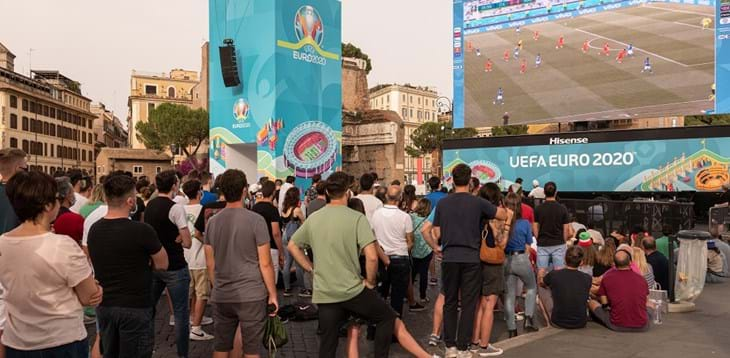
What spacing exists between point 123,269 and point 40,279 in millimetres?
966

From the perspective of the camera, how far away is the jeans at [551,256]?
788 cm

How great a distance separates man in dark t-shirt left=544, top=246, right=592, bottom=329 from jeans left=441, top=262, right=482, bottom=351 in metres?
1.56

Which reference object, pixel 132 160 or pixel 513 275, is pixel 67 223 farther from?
pixel 132 160

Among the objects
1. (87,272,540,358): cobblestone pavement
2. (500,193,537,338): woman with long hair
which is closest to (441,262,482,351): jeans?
(87,272,540,358): cobblestone pavement

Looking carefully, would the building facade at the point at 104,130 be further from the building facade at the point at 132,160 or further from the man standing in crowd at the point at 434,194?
the man standing in crowd at the point at 434,194

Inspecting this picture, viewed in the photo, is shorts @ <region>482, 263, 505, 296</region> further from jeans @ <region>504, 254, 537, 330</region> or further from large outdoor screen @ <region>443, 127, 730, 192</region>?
large outdoor screen @ <region>443, 127, 730, 192</region>

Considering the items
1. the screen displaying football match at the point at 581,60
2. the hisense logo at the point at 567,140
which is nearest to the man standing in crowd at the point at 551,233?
the hisense logo at the point at 567,140

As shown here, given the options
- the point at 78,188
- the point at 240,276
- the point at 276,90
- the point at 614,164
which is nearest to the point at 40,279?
the point at 240,276

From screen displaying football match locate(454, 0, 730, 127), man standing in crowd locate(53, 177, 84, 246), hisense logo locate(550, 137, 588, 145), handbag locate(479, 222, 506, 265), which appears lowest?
handbag locate(479, 222, 506, 265)

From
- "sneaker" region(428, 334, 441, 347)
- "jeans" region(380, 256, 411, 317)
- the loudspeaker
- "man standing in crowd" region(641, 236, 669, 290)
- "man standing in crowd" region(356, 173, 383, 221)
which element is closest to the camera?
"sneaker" region(428, 334, 441, 347)

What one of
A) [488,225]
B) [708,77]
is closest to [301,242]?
[488,225]

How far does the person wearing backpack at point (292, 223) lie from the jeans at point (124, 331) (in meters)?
4.62

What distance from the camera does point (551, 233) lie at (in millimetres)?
7855

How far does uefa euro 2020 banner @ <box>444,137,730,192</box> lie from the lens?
61.5 feet
